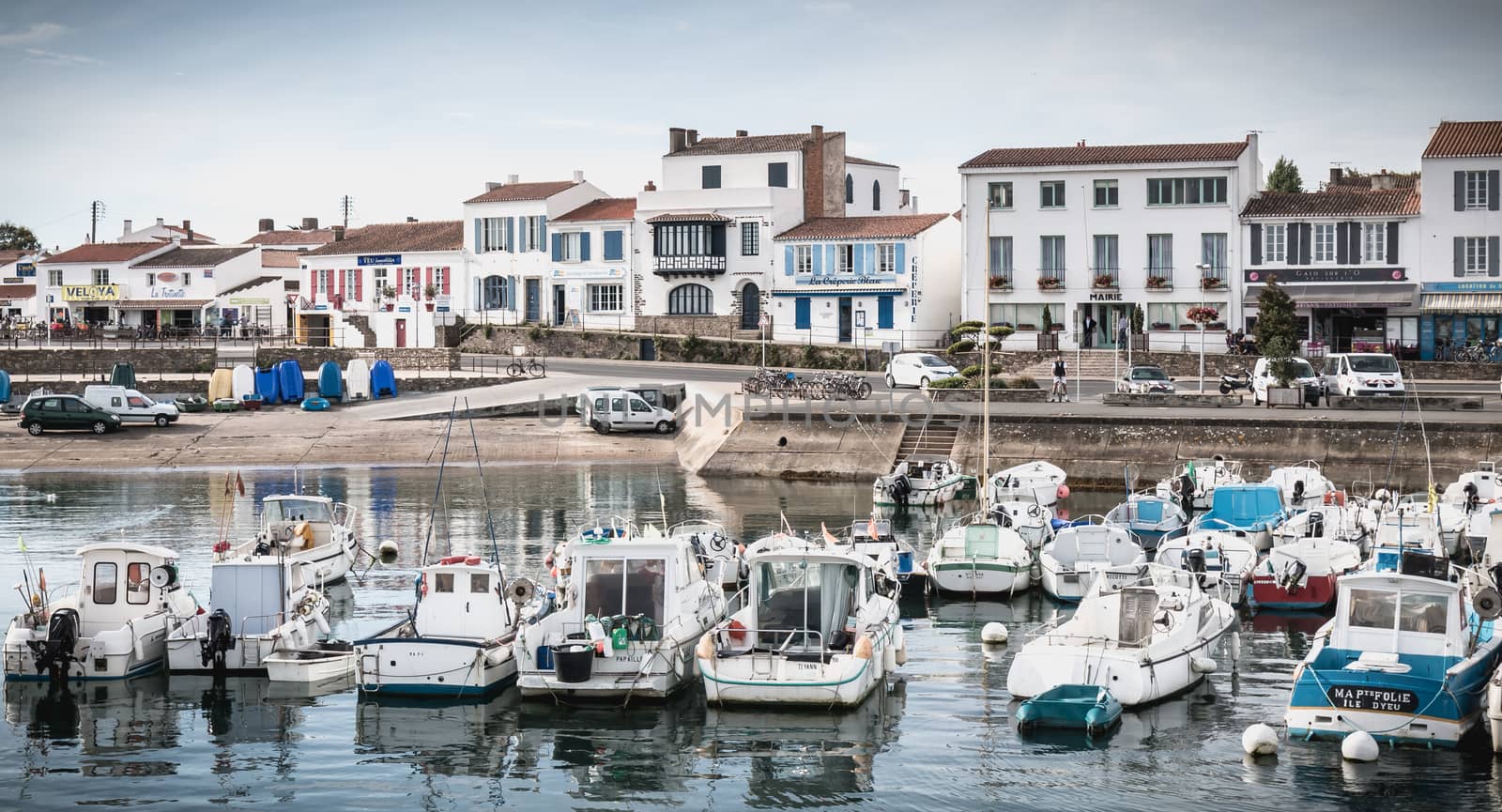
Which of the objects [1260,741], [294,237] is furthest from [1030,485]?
[294,237]

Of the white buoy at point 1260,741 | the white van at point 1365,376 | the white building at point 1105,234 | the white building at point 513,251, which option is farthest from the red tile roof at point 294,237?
the white buoy at point 1260,741

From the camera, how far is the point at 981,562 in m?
35.5

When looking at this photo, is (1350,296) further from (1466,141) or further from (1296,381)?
(1296,381)

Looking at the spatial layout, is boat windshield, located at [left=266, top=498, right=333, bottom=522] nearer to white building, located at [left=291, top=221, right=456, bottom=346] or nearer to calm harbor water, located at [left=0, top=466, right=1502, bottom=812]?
calm harbor water, located at [left=0, top=466, right=1502, bottom=812]

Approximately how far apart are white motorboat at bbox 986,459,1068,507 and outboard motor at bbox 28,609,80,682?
85.3 feet

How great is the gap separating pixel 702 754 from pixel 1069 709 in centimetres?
565

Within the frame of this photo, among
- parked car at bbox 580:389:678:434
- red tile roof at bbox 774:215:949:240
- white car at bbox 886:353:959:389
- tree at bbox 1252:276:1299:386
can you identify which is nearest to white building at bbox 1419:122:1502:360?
tree at bbox 1252:276:1299:386

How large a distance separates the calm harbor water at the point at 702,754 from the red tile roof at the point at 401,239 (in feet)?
208

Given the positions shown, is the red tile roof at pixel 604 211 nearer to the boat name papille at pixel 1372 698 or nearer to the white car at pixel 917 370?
the white car at pixel 917 370

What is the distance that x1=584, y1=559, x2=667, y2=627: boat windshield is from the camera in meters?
26.8

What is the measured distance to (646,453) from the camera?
6122 cm

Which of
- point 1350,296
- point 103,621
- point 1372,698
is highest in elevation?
point 1350,296

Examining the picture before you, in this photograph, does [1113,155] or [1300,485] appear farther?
[1113,155]

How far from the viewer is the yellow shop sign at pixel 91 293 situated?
10531 centimetres
